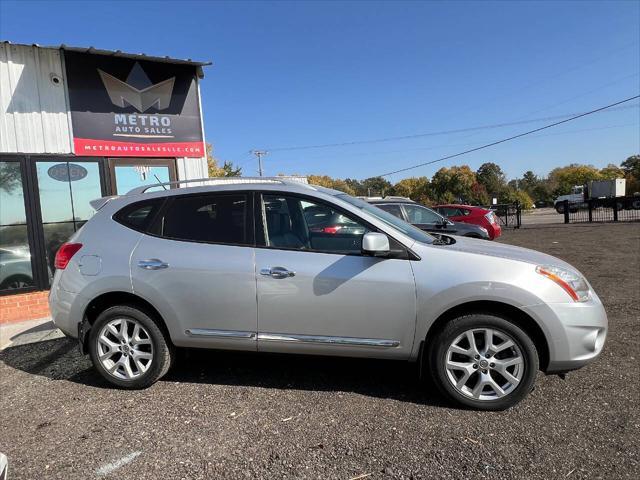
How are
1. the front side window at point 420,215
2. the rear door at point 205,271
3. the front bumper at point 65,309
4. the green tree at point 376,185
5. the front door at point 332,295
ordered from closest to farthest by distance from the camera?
the front door at point 332,295
the rear door at point 205,271
the front bumper at point 65,309
the front side window at point 420,215
the green tree at point 376,185

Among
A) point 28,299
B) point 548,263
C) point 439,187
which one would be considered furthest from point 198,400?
point 439,187

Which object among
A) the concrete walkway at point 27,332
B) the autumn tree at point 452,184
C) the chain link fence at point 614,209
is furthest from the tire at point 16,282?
the autumn tree at point 452,184

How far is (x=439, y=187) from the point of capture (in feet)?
→ 255

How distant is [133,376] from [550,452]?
318 centimetres

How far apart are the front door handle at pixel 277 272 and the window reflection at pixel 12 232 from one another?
16.4 ft

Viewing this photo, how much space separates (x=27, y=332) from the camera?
5898 millimetres

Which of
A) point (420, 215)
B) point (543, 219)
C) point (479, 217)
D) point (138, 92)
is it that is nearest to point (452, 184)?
point (543, 219)

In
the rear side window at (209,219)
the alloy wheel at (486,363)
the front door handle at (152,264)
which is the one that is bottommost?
the alloy wheel at (486,363)

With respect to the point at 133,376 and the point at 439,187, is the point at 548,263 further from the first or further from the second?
the point at 439,187

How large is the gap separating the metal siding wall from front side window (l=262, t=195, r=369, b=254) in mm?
4806

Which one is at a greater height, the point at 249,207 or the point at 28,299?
the point at 249,207

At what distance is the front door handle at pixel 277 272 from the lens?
11.2ft

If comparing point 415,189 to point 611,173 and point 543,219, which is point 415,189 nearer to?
point 611,173

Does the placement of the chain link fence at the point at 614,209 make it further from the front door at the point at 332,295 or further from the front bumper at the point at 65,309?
the front bumper at the point at 65,309
